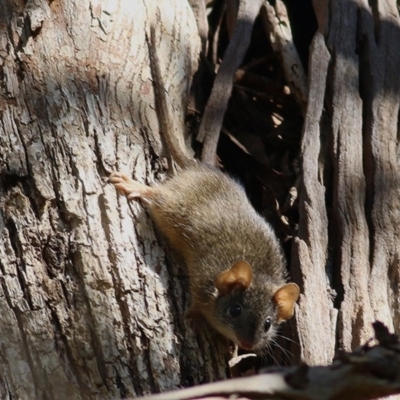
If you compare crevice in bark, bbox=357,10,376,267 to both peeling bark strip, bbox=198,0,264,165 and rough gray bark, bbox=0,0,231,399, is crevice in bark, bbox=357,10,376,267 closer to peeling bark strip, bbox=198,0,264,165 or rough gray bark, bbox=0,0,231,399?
peeling bark strip, bbox=198,0,264,165

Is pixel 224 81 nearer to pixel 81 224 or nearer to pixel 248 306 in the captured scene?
pixel 248 306

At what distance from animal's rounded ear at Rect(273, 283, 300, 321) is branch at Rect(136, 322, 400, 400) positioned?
2.52 metres

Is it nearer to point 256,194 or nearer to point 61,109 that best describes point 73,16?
point 61,109

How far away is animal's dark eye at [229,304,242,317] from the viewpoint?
515cm

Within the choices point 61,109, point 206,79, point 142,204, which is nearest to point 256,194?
point 206,79

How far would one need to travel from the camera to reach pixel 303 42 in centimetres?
711

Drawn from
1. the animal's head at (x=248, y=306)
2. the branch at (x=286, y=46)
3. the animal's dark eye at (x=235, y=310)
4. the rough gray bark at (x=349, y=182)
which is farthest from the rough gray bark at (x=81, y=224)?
the branch at (x=286, y=46)

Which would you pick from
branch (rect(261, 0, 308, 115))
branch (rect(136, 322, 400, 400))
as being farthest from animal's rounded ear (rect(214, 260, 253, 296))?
branch (rect(136, 322, 400, 400))

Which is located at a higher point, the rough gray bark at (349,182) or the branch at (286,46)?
the branch at (286,46)

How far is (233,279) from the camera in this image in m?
5.16

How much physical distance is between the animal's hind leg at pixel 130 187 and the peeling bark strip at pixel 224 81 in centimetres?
98

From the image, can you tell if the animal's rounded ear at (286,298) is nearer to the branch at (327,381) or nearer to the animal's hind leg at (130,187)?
the animal's hind leg at (130,187)

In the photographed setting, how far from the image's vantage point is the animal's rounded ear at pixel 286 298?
4.86m

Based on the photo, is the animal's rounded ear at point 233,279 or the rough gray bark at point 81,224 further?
the animal's rounded ear at point 233,279
